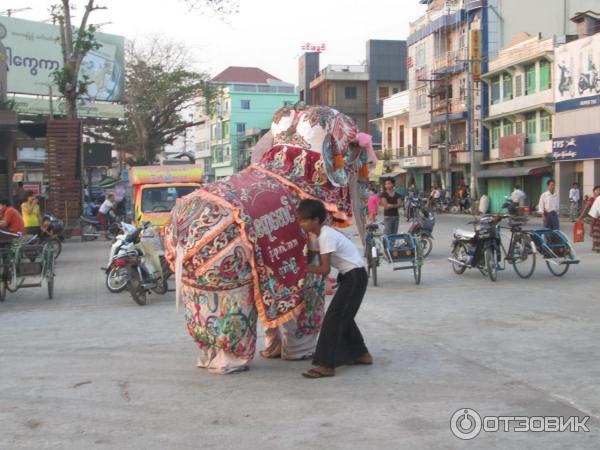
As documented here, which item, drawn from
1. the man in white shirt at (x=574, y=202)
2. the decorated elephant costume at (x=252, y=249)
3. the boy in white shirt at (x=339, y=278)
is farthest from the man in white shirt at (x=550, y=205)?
the man in white shirt at (x=574, y=202)

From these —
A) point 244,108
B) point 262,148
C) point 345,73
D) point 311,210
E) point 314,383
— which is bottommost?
point 314,383

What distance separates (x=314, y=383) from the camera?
559cm

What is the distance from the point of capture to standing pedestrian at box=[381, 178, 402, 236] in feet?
46.7

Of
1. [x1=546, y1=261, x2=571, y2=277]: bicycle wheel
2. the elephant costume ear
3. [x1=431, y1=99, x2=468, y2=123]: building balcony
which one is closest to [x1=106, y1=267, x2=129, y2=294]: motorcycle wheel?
the elephant costume ear

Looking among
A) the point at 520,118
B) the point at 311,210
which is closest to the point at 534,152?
the point at 520,118

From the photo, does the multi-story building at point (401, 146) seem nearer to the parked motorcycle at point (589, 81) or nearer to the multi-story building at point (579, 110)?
the multi-story building at point (579, 110)

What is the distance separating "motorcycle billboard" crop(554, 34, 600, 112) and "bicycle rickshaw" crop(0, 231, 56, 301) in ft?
81.3

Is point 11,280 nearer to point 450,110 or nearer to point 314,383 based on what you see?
point 314,383

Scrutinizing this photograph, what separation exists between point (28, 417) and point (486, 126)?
39.8 meters

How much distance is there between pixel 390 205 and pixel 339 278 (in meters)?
8.53

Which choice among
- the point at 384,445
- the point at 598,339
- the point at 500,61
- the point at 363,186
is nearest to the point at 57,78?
the point at 363,186

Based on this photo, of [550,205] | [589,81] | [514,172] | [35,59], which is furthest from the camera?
[514,172]

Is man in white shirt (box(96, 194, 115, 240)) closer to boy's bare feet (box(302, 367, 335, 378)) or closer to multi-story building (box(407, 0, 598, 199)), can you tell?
boy's bare feet (box(302, 367, 335, 378))

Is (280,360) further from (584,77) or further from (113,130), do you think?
(113,130)
